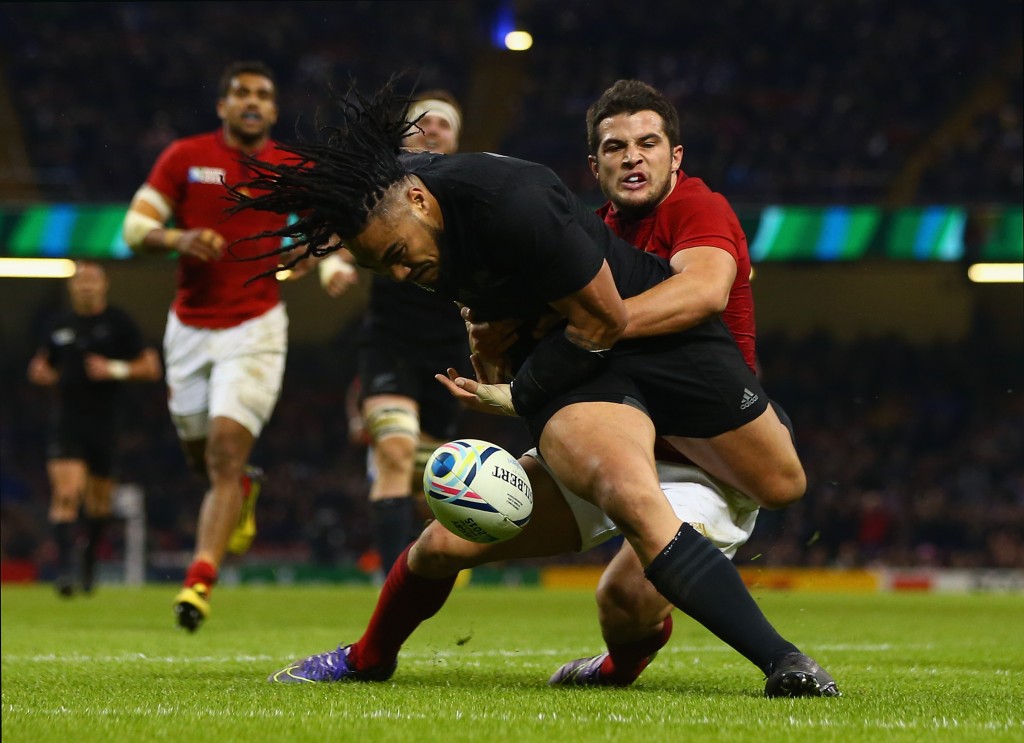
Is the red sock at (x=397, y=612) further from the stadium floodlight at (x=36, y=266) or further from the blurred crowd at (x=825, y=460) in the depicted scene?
the stadium floodlight at (x=36, y=266)

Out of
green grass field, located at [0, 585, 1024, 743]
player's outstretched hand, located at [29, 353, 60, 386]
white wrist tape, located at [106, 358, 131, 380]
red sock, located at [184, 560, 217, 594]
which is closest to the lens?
green grass field, located at [0, 585, 1024, 743]

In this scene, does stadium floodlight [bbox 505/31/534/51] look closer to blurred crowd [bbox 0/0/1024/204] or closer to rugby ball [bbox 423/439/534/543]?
blurred crowd [bbox 0/0/1024/204]

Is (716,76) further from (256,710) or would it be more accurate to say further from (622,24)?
(256,710)

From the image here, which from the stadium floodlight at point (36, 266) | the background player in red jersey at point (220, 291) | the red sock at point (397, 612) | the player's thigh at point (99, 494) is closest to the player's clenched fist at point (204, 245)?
the background player in red jersey at point (220, 291)

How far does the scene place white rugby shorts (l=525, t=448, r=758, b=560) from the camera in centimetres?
407

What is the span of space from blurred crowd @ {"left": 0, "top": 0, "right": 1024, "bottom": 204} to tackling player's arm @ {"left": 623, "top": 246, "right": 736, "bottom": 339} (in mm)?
16055

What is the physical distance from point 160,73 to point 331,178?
810 inches

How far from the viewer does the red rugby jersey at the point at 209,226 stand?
717 cm

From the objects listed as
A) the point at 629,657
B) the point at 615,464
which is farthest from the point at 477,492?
the point at 629,657

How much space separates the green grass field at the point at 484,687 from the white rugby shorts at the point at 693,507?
1.43ft

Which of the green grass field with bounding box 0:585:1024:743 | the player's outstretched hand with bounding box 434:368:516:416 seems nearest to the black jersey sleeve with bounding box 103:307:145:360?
the green grass field with bounding box 0:585:1024:743

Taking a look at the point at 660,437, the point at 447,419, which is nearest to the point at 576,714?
the point at 660,437

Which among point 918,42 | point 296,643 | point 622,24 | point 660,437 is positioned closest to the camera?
point 660,437

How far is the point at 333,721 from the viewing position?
3.02 m
